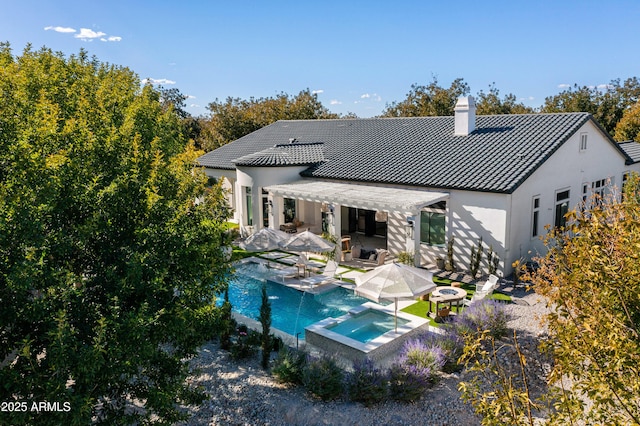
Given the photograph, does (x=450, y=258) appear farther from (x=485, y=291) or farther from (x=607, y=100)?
(x=607, y=100)

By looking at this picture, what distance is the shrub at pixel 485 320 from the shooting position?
17.9 metres

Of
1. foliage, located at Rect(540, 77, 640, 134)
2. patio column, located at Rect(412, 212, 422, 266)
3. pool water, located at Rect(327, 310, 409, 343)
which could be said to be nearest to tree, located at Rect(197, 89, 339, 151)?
patio column, located at Rect(412, 212, 422, 266)

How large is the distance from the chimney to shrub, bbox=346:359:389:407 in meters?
24.5

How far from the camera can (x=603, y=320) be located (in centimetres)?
568

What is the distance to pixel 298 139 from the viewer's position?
4788 centimetres

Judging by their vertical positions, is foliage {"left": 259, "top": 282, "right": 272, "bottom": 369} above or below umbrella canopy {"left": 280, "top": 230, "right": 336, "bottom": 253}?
below

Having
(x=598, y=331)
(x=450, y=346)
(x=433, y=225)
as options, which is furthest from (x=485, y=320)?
(x=598, y=331)

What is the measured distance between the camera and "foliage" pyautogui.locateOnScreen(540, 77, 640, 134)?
7356 cm

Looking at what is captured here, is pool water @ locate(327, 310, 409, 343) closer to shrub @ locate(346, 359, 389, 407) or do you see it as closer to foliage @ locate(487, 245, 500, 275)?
shrub @ locate(346, 359, 389, 407)

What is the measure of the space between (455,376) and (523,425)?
→ 36.0 feet

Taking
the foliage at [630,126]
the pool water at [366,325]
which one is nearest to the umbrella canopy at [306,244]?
the pool water at [366,325]

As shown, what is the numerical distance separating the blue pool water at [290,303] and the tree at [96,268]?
11.3 metres

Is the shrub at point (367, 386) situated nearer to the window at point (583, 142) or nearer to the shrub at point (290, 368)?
the shrub at point (290, 368)

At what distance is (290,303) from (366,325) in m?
5.58
